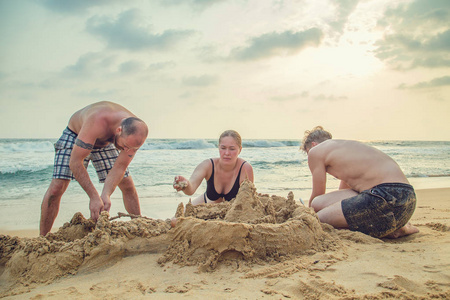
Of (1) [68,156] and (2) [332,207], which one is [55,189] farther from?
(2) [332,207]

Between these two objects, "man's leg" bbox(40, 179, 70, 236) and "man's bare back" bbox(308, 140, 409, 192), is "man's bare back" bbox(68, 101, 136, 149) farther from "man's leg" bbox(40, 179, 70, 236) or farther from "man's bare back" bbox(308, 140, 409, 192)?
"man's bare back" bbox(308, 140, 409, 192)

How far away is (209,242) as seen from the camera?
2.17 m

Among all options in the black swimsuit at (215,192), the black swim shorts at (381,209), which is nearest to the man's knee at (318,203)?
the black swim shorts at (381,209)

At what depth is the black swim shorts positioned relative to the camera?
2857 millimetres

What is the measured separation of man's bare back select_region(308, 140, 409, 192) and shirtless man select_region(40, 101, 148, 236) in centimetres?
200

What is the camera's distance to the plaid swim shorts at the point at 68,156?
11.6ft

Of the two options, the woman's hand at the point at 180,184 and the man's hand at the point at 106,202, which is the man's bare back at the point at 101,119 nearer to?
the man's hand at the point at 106,202

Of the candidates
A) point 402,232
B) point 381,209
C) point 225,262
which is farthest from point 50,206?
point 402,232

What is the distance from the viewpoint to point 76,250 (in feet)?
7.39

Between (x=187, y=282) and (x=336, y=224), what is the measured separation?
1734mm

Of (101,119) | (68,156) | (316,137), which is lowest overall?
(68,156)

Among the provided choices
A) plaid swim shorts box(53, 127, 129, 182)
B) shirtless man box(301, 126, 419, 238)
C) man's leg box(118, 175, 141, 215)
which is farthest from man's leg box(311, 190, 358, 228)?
plaid swim shorts box(53, 127, 129, 182)

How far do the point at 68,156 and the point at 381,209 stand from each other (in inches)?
134

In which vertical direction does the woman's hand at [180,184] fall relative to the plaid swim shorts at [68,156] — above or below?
below
